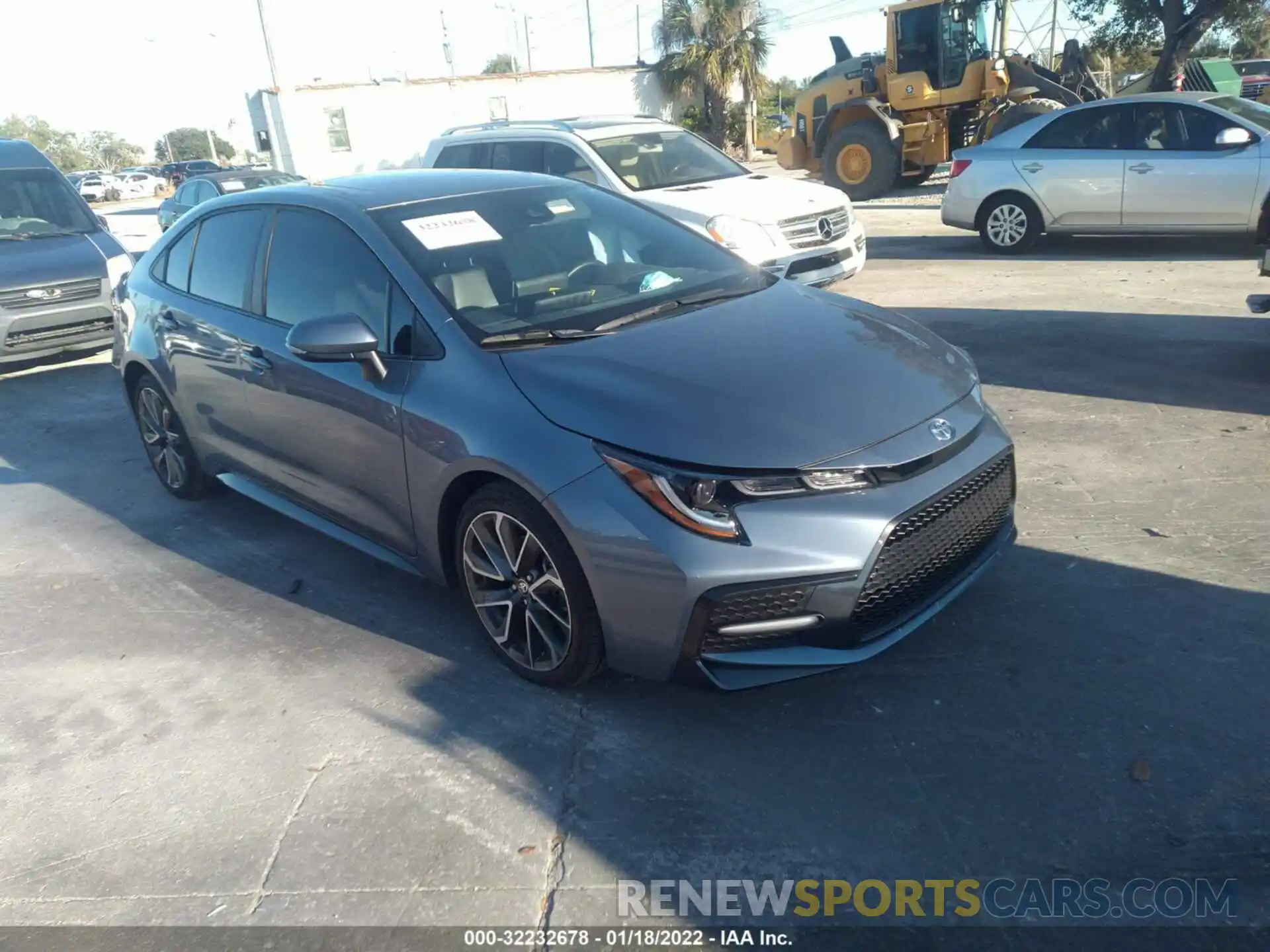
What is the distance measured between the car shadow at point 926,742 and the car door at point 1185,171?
722cm

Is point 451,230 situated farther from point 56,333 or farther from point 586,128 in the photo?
point 56,333

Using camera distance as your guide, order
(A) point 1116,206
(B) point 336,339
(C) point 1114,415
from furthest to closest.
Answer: (A) point 1116,206, (C) point 1114,415, (B) point 336,339

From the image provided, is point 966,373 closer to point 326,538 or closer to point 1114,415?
point 1114,415

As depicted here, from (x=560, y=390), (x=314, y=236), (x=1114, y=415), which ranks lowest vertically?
(x=1114, y=415)

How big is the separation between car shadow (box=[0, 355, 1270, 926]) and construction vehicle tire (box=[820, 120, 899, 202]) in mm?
14909

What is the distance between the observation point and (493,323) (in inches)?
146

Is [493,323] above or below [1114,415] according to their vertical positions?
above

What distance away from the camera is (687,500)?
9.82 ft

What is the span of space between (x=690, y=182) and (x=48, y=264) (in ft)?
19.7

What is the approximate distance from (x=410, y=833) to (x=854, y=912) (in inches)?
50.6

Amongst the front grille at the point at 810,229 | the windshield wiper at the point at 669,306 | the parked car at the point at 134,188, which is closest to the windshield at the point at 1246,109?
the front grille at the point at 810,229

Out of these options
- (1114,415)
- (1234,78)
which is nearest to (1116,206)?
(1114,415)

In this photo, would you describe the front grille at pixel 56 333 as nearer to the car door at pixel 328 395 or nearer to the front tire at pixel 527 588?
the car door at pixel 328 395

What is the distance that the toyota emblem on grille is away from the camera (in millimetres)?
3248
